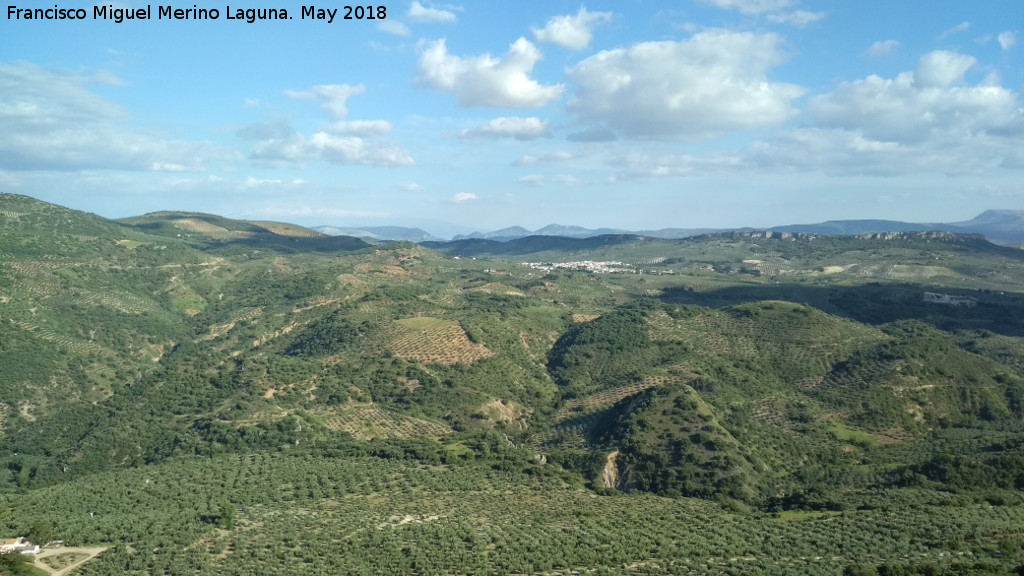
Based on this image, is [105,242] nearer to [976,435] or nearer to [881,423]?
[881,423]

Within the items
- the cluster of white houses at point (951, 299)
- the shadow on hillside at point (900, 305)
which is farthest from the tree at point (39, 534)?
the cluster of white houses at point (951, 299)

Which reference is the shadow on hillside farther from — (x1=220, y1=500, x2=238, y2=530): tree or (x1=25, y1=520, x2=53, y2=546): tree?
(x1=25, y1=520, x2=53, y2=546): tree

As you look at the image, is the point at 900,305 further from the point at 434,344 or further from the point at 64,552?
the point at 64,552

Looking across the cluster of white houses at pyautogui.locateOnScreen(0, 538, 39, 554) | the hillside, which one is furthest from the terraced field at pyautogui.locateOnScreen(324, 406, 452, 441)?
the cluster of white houses at pyautogui.locateOnScreen(0, 538, 39, 554)

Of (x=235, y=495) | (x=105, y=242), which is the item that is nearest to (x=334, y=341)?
(x=235, y=495)

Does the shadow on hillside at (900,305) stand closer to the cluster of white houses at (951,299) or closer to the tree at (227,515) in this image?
the cluster of white houses at (951,299)

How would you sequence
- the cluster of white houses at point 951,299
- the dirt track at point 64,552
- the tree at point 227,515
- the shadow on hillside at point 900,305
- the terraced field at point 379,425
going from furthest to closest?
the cluster of white houses at point 951,299
the shadow on hillside at point 900,305
the terraced field at point 379,425
the tree at point 227,515
the dirt track at point 64,552

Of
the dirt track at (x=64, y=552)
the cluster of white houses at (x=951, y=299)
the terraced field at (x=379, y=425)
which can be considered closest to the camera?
the dirt track at (x=64, y=552)
